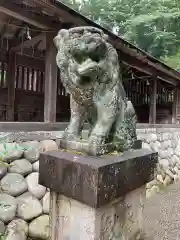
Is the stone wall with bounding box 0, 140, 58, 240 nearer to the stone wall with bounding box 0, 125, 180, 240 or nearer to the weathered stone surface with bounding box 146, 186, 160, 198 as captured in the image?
the stone wall with bounding box 0, 125, 180, 240

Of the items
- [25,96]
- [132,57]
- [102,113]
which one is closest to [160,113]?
[132,57]

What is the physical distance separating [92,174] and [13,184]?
2.12 meters

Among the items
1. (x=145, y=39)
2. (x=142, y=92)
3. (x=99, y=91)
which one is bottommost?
(x=99, y=91)

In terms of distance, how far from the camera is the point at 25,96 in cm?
759

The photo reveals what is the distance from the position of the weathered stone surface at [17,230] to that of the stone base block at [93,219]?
4.14ft

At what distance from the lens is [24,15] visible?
12.1ft

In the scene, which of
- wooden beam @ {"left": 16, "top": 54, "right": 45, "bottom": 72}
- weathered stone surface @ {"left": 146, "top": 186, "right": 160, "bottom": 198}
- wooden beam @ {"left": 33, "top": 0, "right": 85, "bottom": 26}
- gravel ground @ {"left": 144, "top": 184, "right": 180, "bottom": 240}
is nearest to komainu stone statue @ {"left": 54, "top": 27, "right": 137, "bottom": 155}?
gravel ground @ {"left": 144, "top": 184, "right": 180, "bottom": 240}

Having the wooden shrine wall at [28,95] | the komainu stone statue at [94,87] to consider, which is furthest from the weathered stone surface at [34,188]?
the wooden shrine wall at [28,95]

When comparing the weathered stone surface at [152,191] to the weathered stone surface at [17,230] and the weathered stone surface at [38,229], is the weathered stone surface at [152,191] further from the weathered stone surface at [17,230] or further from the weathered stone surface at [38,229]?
the weathered stone surface at [17,230]

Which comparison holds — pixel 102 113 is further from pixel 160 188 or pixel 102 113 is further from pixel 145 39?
pixel 145 39

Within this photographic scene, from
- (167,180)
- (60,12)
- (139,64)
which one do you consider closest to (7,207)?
(60,12)

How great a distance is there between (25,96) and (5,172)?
472 cm

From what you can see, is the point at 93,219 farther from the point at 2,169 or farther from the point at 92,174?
the point at 2,169

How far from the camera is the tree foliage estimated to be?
11516mm
